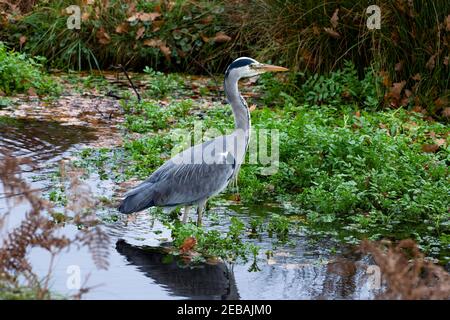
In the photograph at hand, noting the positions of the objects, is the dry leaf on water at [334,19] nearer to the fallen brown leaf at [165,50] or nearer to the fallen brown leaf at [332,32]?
the fallen brown leaf at [332,32]

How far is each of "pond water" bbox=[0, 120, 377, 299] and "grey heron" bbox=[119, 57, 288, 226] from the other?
0.95 feet

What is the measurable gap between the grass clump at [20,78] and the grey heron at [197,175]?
525 cm

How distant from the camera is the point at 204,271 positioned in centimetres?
693

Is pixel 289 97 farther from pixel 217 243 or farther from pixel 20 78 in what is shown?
pixel 217 243

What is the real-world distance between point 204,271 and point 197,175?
1142mm

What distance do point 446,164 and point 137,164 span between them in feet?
10.4

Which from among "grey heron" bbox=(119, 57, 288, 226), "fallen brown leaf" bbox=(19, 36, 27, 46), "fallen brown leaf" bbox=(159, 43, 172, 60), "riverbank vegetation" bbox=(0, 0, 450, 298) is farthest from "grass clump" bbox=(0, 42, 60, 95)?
"grey heron" bbox=(119, 57, 288, 226)

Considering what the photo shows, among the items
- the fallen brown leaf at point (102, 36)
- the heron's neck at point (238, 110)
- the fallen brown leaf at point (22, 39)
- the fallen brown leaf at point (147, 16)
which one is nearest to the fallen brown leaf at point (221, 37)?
the fallen brown leaf at point (147, 16)

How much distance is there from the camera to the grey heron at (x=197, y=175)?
7598 mm

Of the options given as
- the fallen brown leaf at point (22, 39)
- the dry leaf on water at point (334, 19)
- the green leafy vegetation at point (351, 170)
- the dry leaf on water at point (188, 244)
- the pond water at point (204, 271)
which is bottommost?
the pond water at point (204, 271)

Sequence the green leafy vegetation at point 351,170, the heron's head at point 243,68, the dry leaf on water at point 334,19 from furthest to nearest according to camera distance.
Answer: the dry leaf on water at point 334,19 → the heron's head at point 243,68 → the green leafy vegetation at point 351,170

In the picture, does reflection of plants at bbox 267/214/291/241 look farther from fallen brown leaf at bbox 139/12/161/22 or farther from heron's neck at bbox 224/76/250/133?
fallen brown leaf at bbox 139/12/161/22

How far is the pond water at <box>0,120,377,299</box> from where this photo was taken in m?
6.46
